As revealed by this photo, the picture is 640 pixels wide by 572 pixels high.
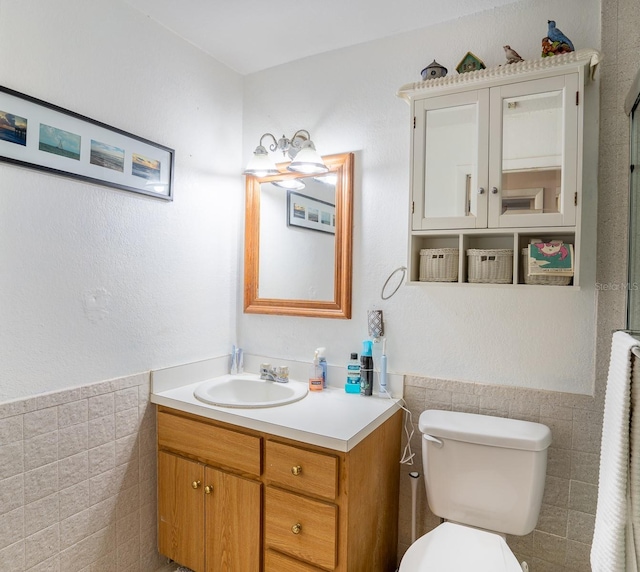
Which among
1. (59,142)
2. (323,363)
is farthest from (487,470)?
(59,142)

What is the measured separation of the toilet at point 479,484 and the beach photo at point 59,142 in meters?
1.65

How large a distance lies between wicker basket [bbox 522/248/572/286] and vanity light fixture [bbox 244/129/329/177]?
3.17ft

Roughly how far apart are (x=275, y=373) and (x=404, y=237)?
896 mm

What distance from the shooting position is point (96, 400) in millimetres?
1665

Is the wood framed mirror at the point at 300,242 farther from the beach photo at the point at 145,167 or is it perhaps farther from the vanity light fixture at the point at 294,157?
the beach photo at the point at 145,167

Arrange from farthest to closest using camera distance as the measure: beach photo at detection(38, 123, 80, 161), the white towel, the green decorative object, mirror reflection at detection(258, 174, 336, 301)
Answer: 1. mirror reflection at detection(258, 174, 336, 301)
2. the green decorative object
3. beach photo at detection(38, 123, 80, 161)
4. the white towel

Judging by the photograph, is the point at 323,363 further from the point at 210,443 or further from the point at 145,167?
the point at 145,167

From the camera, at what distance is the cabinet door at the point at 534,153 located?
4.65 feet

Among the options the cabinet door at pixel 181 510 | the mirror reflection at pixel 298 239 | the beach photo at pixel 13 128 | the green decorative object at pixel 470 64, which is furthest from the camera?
the mirror reflection at pixel 298 239

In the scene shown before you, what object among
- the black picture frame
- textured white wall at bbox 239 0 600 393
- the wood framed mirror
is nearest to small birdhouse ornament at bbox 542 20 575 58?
textured white wall at bbox 239 0 600 393

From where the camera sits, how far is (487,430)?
1.51 m

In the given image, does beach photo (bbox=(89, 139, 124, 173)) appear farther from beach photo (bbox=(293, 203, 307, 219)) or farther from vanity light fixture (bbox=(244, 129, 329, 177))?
beach photo (bbox=(293, 203, 307, 219))

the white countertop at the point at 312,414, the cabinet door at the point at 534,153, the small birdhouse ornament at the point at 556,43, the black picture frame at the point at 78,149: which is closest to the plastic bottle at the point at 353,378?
the white countertop at the point at 312,414

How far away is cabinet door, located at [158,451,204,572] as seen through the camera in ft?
5.77
